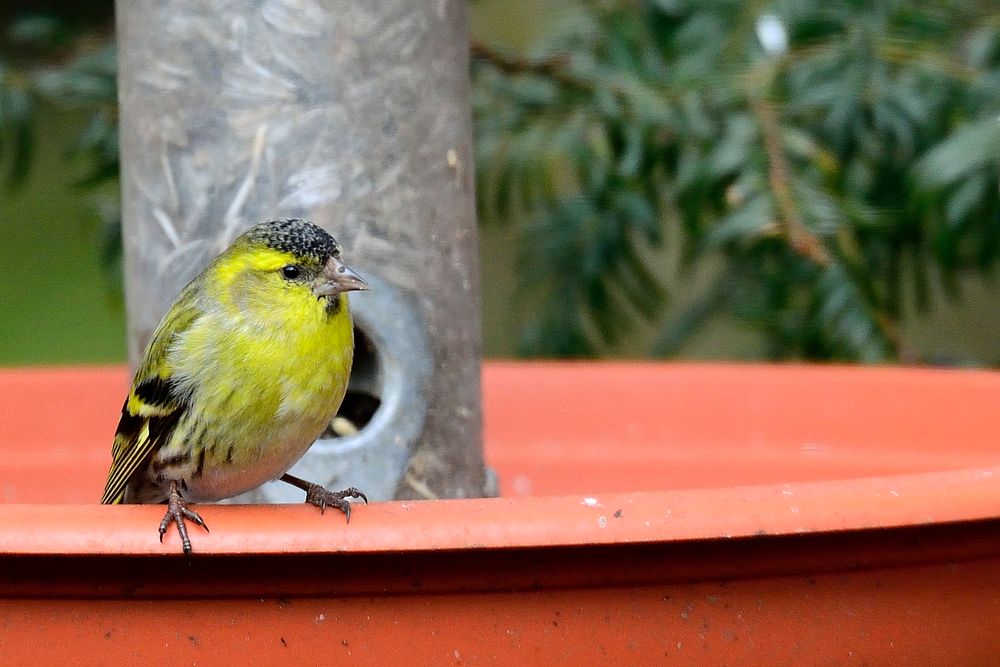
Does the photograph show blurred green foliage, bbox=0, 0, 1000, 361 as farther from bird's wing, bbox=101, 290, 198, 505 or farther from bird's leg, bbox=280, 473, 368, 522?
bird's wing, bbox=101, 290, 198, 505

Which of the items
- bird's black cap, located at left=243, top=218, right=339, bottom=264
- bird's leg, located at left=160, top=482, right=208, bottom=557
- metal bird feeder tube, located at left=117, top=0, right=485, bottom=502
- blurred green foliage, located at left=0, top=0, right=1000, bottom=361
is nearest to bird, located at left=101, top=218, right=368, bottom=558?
bird's black cap, located at left=243, top=218, right=339, bottom=264

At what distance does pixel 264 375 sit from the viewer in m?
1.96

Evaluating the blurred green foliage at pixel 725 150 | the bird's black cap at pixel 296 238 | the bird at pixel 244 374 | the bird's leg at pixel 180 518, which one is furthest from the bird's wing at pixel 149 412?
the blurred green foliage at pixel 725 150

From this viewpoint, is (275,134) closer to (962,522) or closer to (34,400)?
(34,400)

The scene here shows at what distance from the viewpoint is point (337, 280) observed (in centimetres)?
202

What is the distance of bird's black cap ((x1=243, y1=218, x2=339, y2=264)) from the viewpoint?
6.63 feet

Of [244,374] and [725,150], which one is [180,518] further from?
[725,150]

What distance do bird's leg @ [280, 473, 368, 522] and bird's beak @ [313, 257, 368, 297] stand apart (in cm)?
27

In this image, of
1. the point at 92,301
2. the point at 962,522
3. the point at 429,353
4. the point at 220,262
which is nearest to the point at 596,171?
the point at 429,353

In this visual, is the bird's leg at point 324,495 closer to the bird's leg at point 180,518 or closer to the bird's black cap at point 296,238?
the bird's leg at point 180,518

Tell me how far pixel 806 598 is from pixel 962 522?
0.17 meters

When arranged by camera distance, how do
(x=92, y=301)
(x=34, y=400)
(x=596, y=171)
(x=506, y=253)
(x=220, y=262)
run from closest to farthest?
(x=220, y=262), (x=34, y=400), (x=596, y=171), (x=506, y=253), (x=92, y=301)

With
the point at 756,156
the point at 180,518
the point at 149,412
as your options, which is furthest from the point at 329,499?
the point at 756,156

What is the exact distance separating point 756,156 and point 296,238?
3.29 feet
